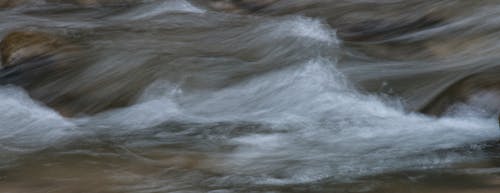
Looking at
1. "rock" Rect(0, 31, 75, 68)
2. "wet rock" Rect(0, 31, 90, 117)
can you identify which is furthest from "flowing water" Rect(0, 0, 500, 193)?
"rock" Rect(0, 31, 75, 68)

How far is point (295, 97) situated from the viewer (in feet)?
22.3

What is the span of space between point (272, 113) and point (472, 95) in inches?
62.7

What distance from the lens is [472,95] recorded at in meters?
5.81

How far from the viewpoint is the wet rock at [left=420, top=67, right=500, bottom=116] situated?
5664 mm

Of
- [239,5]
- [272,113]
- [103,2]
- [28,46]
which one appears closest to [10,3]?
[103,2]

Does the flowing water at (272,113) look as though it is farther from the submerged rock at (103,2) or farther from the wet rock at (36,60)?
the submerged rock at (103,2)

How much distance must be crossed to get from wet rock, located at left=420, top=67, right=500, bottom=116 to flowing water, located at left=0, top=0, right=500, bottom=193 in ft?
0.25

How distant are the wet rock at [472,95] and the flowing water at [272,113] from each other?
8cm

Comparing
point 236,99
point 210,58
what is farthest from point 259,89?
point 210,58

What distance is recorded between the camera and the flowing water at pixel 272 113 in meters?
4.94

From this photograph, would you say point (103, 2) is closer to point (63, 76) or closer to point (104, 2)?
point (104, 2)

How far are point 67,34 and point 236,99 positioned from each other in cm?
315

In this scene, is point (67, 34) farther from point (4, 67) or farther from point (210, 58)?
point (210, 58)

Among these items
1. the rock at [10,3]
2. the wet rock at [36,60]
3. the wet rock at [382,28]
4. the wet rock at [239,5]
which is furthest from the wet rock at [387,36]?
the rock at [10,3]
